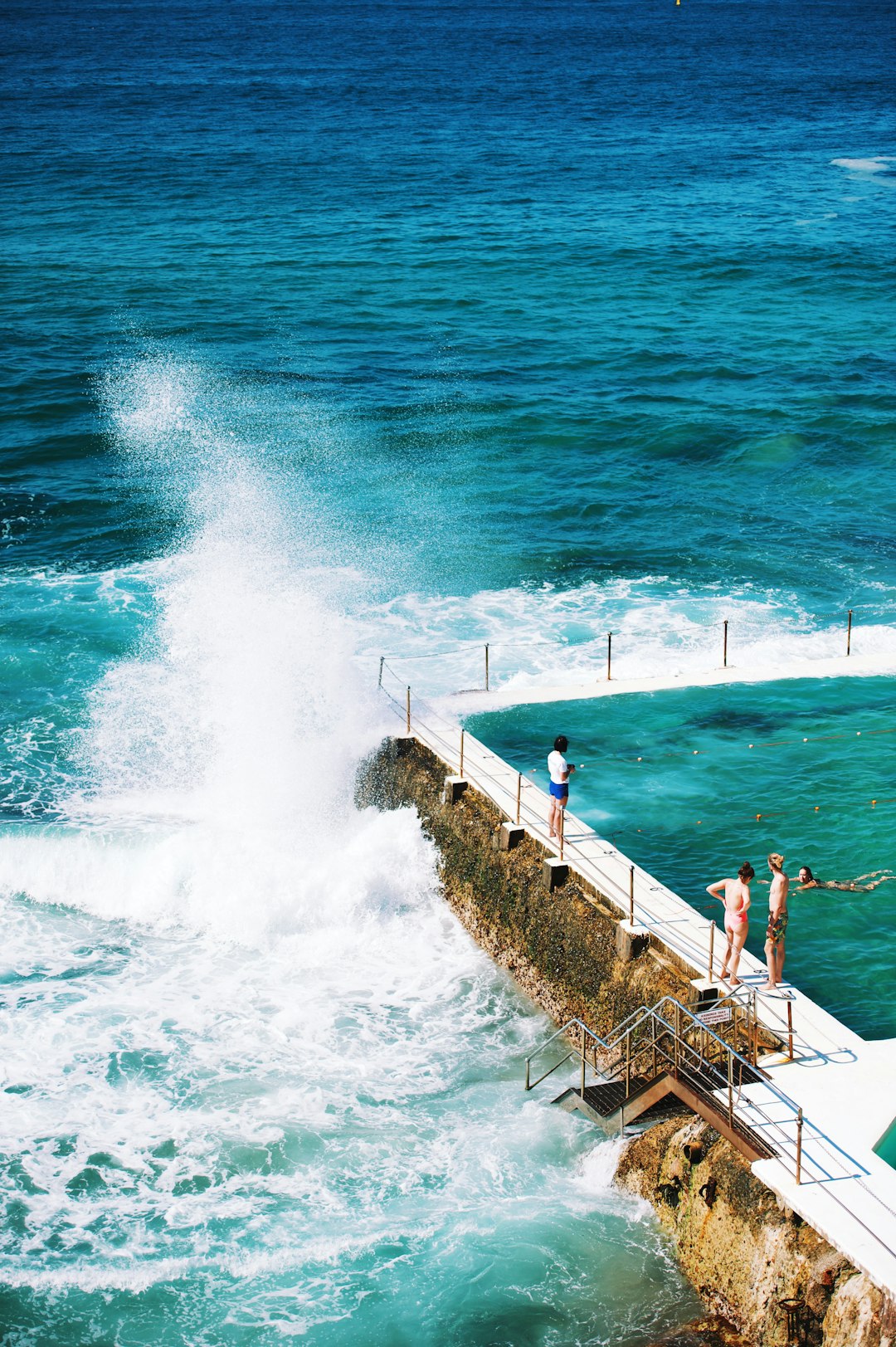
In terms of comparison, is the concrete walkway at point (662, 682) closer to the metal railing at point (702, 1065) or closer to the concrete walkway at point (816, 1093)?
the concrete walkway at point (816, 1093)

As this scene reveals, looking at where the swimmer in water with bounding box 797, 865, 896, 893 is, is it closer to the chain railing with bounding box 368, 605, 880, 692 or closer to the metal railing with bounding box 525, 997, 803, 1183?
the metal railing with bounding box 525, 997, 803, 1183

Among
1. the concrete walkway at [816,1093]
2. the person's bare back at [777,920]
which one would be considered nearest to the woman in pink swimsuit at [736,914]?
the person's bare back at [777,920]

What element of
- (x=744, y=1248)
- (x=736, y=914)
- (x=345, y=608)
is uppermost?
Answer: (x=345, y=608)

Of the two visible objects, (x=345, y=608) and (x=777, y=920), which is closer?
(x=777, y=920)

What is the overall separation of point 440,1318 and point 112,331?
3692cm

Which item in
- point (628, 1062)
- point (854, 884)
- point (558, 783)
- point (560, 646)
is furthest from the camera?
point (560, 646)

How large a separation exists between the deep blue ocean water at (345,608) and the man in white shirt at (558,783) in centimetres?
161

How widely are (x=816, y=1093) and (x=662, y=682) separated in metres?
9.72

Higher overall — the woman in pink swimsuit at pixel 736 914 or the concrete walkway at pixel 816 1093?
the woman in pink swimsuit at pixel 736 914

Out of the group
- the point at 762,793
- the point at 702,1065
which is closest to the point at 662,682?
the point at 762,793

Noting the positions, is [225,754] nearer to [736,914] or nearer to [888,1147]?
[736,914]

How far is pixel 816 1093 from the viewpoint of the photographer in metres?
11.3

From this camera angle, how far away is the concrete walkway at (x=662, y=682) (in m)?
19.8

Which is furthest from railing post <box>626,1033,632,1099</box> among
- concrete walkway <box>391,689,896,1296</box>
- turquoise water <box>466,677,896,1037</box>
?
turquoise water <box>466,677,896,1037</box>
